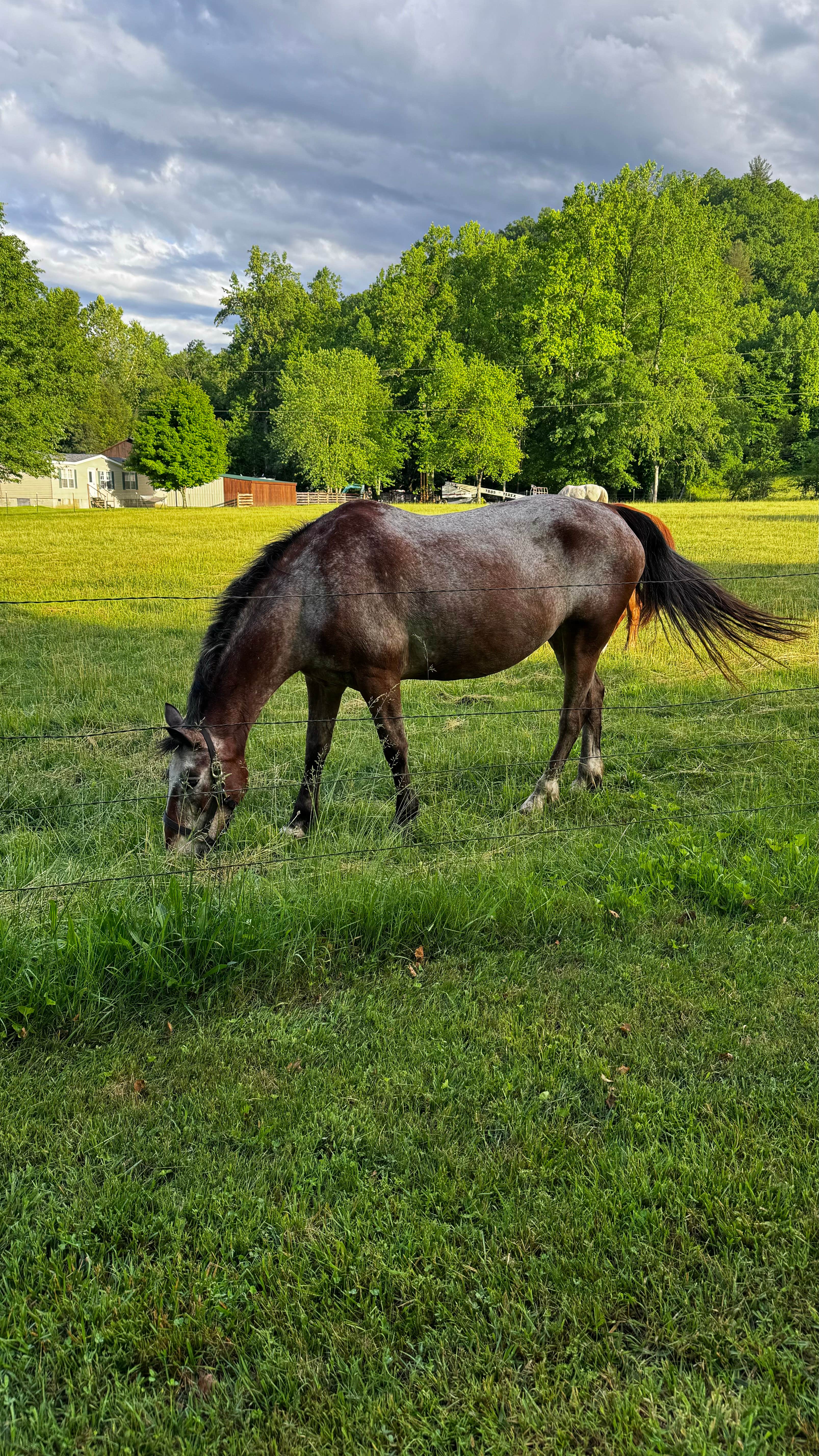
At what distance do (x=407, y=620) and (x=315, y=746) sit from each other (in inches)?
38.1

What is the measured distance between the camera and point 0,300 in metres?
33.7

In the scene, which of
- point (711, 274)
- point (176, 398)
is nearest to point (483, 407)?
point (711, 274)

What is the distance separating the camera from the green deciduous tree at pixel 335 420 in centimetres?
4494

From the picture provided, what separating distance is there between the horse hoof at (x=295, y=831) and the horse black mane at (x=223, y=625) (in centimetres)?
81

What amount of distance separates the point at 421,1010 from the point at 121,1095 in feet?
3.67

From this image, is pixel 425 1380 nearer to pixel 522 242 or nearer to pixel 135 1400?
pixel 135 1400

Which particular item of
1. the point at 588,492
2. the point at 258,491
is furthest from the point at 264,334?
the point at 588,492

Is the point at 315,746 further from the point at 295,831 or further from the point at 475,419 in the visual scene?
the point at 475,419

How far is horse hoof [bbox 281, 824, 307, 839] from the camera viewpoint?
4.57 meters

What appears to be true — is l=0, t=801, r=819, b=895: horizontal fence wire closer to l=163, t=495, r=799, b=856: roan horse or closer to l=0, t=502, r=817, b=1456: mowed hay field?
l=0, t=502, r=817, b=1456: mowed hay field

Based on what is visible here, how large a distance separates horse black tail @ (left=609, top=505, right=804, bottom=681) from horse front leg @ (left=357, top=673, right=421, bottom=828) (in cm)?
216

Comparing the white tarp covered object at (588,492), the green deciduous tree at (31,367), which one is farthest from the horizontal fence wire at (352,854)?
the green deciduous tree at (31,367)

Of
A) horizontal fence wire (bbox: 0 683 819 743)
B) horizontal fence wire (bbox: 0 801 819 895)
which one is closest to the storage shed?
horizontal fence wire (bbox: 0 683 819 743)

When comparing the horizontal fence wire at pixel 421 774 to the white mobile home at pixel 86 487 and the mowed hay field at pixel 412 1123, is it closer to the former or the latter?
the mowed hay field at pixel 412 1123
